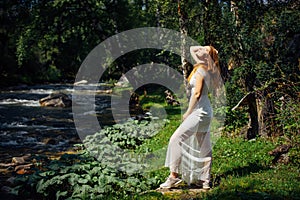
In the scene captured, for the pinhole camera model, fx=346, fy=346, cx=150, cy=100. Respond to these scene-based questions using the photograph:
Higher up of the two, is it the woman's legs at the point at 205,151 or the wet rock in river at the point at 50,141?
the woman's legs at the point at 205,151

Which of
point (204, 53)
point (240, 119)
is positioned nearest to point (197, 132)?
point (204, 53)

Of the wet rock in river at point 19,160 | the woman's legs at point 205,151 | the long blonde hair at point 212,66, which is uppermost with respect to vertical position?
the long blonde hair at point 212,66

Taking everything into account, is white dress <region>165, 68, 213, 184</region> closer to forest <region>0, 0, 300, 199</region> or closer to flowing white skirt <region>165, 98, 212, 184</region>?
flowing white skirt <region>165, 98, 212, 184</region>

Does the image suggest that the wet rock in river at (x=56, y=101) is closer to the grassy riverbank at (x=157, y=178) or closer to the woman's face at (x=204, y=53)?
the grassy riverbank at (x=157, y=178)

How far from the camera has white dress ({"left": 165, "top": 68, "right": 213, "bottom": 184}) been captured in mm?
5902

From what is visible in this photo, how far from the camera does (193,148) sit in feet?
19.8

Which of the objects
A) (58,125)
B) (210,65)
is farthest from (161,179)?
(58,125)

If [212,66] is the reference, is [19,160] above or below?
below

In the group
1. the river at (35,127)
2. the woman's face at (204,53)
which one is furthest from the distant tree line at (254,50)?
the river at (35,127)

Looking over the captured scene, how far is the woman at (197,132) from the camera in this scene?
19.2ft

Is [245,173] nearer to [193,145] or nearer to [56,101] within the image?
[193,145]

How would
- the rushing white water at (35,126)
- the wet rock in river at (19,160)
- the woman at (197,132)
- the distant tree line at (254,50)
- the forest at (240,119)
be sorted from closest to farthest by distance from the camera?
the woman at (197,132) → the forest at (240,119) → the distant tree line at (254,50) → the wet rock in river at (19,160) → the rushing white water at (35,126)

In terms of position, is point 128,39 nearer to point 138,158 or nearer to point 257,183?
point 138,158

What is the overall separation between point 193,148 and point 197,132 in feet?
0.95
